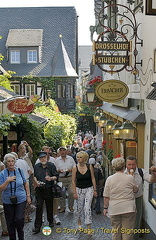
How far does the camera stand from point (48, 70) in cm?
3962

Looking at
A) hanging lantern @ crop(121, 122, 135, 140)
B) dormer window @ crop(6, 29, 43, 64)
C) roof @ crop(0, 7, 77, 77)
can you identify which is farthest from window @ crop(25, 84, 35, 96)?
hanging lantern @ crop(121, 122, 135, 140)

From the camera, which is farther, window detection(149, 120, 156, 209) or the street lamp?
the street lamp

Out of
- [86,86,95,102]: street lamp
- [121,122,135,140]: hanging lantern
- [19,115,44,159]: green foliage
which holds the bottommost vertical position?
[19,115,44,159]: green foliage

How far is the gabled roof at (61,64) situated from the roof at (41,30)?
796 mm

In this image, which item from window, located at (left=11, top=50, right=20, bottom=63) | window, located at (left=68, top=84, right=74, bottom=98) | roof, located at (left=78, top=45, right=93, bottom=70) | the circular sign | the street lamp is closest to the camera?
the circular sign

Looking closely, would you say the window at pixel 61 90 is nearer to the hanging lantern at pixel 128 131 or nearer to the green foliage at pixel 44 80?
the green foliage at pixel 44 80

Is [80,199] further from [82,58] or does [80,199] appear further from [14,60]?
[82,58]

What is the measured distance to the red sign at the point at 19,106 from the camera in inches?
447

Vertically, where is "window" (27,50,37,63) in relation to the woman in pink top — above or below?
above

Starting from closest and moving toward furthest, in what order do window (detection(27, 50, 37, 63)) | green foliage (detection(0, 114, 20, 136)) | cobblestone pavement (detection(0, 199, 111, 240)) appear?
1. cobblestone pavement (detection(0, 199, 111, 240))
2. green foliage (detection(0, 114, 20, 136))
3. window (detection(27, 50, 37, 63))

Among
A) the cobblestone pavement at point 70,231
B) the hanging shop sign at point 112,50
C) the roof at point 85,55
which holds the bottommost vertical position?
the cobblestone pavement at point 70,231

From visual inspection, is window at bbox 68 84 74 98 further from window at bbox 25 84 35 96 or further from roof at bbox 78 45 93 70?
roof at bbox 78 45 93 70

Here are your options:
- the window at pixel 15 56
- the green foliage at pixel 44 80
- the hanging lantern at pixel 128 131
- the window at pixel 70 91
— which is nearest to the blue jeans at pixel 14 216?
the hanging lantern at pixel 128 131

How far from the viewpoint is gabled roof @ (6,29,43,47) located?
131ft
